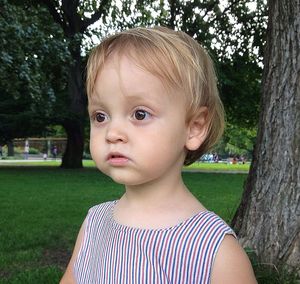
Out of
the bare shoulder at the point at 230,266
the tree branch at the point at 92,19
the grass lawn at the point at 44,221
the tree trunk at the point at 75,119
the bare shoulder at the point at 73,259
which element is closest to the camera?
the bare shoulder at the point at 230,266

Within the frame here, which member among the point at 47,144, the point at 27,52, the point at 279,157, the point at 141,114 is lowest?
the point at 47,144

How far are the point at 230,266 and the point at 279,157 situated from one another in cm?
243

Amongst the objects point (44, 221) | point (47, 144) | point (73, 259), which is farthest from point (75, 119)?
point (47, 144)

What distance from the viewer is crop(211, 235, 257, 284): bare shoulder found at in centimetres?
129

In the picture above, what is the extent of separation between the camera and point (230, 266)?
50.9 inches

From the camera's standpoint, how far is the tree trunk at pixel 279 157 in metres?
3.55

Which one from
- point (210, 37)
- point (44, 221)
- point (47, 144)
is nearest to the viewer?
point (44, 221)

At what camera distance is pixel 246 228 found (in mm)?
3768

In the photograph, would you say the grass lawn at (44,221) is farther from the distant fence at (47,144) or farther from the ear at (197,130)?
the distant fence at (47,144)

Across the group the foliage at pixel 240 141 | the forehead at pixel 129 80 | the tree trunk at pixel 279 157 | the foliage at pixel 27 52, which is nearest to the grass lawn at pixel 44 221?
the tree trunk at pixel 279 157

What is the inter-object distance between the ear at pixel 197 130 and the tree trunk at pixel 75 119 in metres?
21.2

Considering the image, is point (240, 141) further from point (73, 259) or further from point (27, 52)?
point (73, 259)

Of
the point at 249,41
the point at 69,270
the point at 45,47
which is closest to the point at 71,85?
the point at 249,41

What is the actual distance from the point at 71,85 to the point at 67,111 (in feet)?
4.83
